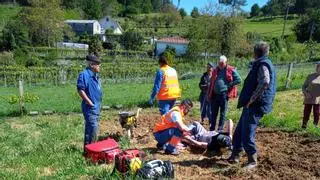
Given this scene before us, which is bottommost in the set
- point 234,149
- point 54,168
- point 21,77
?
point 21,77

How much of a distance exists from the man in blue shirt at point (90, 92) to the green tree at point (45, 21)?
51627 mm

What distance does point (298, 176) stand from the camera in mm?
6395

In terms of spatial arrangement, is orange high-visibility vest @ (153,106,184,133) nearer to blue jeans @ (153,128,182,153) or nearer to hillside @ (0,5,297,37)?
blue jeans @ (153,128,182,153)

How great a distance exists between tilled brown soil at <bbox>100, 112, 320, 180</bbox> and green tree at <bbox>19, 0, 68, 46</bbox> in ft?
166

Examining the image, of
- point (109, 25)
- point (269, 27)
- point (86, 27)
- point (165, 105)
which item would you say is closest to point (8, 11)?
point (86, 27)

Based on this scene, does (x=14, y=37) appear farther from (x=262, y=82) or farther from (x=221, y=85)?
(x=262, y=82)

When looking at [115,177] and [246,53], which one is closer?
[115,177]

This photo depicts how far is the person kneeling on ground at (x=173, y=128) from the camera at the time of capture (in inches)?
302

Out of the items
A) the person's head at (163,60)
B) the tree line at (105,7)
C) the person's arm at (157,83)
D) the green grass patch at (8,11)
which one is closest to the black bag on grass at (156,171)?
the person's arm at (157,83)

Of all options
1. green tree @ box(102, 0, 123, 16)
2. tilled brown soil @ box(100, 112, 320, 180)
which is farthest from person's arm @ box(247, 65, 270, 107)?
green tree @ box(102, 0, 123, 16)

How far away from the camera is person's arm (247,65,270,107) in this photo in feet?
21.1

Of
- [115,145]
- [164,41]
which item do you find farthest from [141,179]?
[164,41]

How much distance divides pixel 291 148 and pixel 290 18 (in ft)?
303

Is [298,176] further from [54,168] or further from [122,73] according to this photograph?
[122,73]
